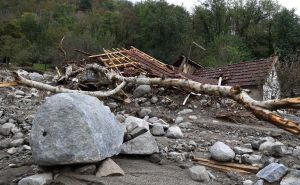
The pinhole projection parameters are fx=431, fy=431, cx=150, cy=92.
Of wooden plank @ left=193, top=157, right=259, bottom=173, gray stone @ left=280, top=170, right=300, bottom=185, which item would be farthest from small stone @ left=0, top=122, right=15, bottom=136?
gray stone @ left=280, top=170, right=300, bottom=185

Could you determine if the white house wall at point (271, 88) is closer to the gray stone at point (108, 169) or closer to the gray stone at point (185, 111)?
the gray stone at point (185, 111)

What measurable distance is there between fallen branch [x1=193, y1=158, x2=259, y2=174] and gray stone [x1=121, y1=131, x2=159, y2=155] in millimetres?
619

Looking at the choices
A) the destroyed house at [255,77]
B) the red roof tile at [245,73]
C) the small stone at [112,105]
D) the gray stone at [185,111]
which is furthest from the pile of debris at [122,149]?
the red roof tile at [245,73]

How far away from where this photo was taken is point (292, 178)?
5.16 meters

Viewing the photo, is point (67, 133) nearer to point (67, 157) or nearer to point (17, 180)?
point (67, 157)

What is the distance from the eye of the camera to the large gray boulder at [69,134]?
4797mm

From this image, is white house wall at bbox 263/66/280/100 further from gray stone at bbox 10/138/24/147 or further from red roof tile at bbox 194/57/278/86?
gray stone at bbox 10/138/24/147

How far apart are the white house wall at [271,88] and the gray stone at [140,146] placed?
8257mm

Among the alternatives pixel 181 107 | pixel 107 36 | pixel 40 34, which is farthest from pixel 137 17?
pixel 181 107

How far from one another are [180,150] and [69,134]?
6.12 ft

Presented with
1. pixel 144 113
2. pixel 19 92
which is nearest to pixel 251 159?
pixel 144 113

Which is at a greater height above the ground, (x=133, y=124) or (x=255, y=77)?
(x=255, y=77)

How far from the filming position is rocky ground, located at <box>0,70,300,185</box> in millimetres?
5168

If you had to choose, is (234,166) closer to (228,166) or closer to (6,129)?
(228,166)
